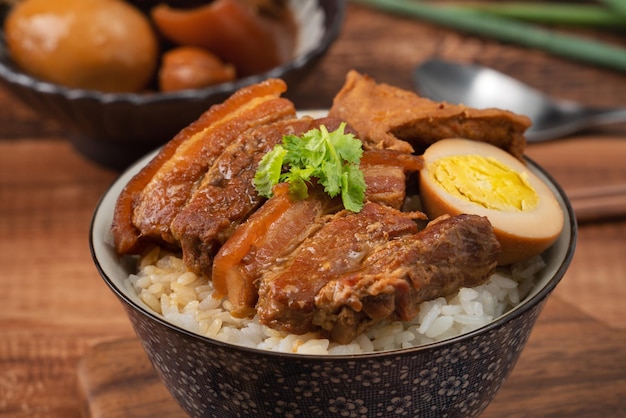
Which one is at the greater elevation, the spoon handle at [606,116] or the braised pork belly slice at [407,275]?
the braised pork belly slice at [407,275]

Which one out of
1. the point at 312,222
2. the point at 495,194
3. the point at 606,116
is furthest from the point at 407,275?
the point at 606,116

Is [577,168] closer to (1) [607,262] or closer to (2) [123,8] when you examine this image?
(1) [607,262]

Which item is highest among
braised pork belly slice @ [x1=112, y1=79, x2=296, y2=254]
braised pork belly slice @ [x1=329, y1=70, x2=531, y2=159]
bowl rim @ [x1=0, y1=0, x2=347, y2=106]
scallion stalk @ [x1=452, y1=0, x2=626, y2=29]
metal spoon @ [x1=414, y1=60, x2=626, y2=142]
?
braised pork belly slice @ [x1=329, y1=70, x2=531, y2=159]

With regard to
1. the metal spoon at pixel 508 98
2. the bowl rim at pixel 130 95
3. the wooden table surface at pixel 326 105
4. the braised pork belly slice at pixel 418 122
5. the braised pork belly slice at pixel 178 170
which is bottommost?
the wooden table surface at pixel 326 105

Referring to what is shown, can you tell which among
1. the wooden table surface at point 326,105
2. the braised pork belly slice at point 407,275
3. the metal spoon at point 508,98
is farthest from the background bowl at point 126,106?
the braised pork belly slice at point 407,275

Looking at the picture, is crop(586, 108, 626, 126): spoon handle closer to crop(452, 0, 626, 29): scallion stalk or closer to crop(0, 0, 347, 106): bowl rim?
crop(452, 0, 626, 29): scallion stalk

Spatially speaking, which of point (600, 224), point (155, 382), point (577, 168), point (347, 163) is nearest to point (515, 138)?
point (347, 163)

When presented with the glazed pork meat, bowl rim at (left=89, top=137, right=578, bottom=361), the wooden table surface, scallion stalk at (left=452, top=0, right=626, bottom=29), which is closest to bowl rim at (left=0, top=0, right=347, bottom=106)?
the wooden table surface

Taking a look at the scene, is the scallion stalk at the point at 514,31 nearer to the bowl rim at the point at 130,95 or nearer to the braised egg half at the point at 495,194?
the bowl rim at the point at 130,95
